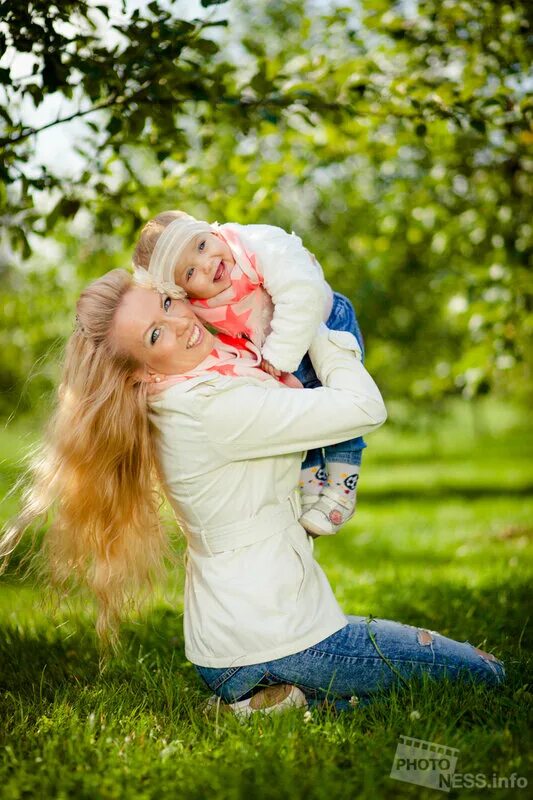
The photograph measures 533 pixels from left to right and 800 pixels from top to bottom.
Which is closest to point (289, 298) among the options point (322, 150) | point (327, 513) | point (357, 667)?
point (327, 513)

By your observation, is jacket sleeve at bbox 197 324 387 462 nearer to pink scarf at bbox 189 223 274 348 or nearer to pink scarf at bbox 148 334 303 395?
pink scarf at bbox 148 334 303 395

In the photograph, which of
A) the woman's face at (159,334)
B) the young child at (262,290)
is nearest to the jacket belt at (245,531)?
the young child at (262,290)

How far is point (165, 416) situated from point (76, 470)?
0.37m

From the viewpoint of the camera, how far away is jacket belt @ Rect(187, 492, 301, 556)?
2646 millimetres

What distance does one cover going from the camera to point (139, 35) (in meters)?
3.19

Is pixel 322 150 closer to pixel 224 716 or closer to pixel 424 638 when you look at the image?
pixel 424 638

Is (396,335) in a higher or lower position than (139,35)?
lower

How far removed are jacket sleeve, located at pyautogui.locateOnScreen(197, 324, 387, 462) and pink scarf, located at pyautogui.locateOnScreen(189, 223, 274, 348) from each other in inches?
10.1

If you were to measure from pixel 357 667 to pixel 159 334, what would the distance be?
4.13 ft

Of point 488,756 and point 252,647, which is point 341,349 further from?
point 488,756

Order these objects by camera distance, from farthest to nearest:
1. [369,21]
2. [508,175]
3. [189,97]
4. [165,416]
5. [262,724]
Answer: [508,175], [369,21], [189,97], [165,416], [262,724]

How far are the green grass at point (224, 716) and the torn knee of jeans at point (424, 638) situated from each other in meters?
0.14

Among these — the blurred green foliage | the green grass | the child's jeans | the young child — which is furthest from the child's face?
the green grass

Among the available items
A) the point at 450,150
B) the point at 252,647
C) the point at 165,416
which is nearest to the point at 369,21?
the point at 450,150
